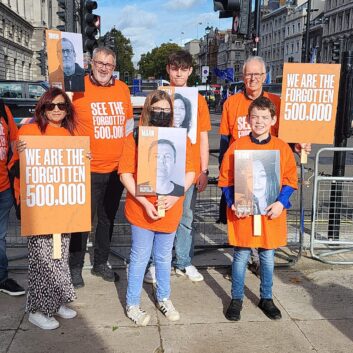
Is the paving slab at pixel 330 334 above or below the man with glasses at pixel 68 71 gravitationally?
below

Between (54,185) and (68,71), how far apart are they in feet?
3.61

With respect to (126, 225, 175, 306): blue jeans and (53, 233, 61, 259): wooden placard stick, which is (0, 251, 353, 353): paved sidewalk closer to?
(126, 225, 175, 306): blue jeans

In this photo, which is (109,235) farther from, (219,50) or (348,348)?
(219,50)

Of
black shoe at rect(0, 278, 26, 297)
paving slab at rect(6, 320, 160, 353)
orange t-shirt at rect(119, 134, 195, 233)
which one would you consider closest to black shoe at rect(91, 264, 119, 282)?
black shoe at rect(0, 278, 26, 297)

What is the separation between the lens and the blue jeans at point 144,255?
3.25 metres

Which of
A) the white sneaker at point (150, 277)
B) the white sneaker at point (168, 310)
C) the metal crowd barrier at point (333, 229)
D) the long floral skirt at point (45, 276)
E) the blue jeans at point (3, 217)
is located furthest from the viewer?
the metal crowd barrier at point (333, 229)

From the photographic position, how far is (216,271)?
4.50m

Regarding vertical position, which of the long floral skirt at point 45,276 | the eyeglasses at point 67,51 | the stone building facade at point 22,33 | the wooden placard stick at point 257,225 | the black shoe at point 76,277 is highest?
the stone building facade at point 22,33

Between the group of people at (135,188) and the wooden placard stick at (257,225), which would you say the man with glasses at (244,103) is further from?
the wooden placard stick at (257,225)

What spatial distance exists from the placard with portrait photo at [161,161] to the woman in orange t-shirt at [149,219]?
0.12ft

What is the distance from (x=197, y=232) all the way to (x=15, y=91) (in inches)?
476

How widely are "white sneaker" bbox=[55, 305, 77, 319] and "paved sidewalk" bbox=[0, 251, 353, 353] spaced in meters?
0.04

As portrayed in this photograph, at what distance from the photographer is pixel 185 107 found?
3.80 meters

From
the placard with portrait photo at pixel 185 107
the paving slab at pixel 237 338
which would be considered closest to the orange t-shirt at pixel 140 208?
the placard with portrait photo at pixel 185 107
